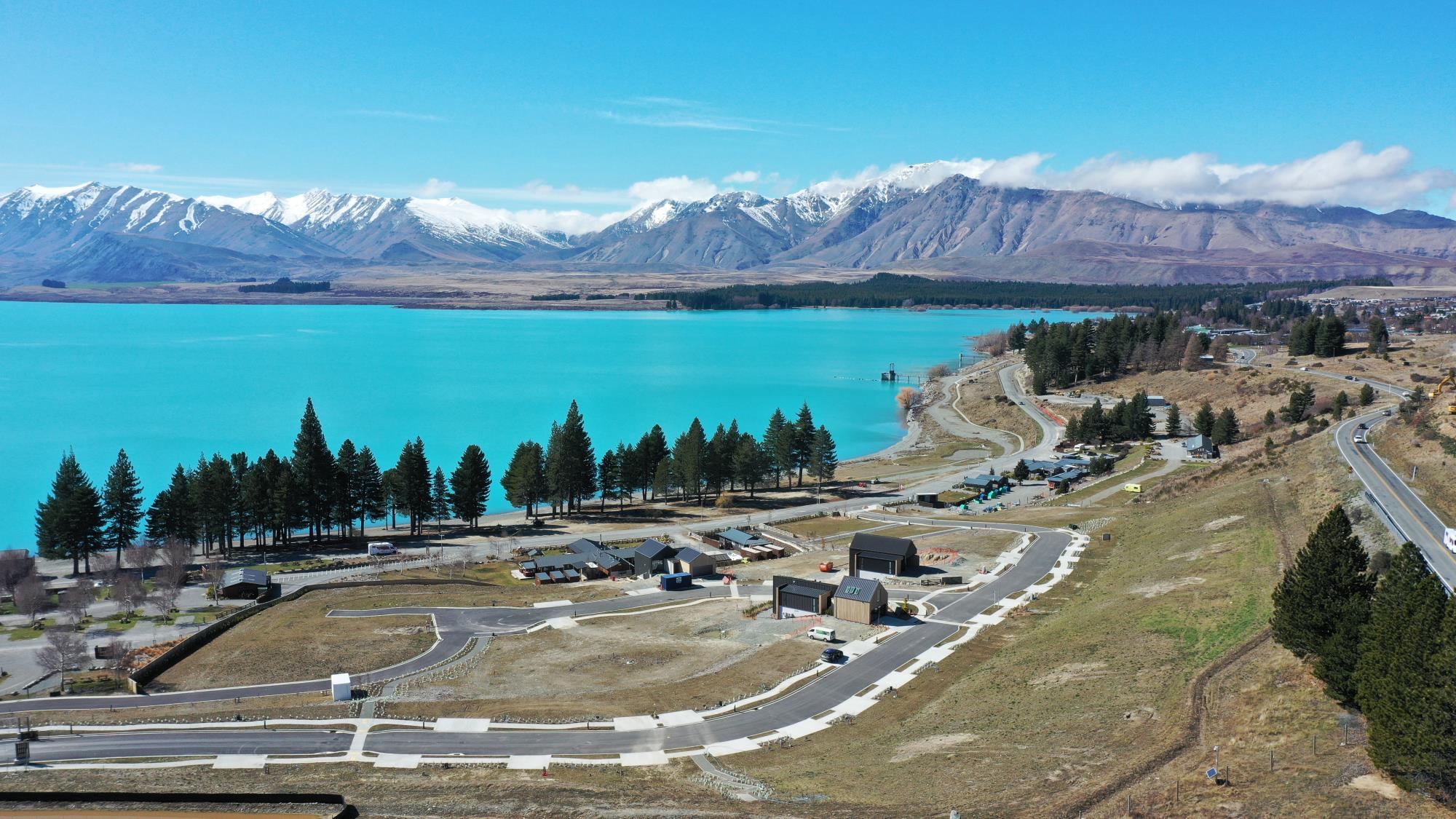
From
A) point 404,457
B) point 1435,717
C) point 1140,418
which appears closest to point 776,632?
point 1435,717

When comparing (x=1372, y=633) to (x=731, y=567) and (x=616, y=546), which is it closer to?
(x=731, y=567)

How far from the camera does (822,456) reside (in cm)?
7206

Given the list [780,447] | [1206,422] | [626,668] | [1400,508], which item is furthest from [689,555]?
[1206,422]

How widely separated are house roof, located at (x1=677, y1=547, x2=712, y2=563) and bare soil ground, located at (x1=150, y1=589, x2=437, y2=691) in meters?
13.1

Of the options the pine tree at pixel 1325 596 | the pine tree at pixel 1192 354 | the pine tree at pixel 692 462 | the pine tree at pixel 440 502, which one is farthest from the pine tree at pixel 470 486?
the pine tree at pixel 1192 354

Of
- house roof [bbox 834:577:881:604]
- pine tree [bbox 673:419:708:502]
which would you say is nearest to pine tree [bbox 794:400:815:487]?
pine tree [bbox 673:419:708:502]

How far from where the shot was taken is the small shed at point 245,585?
42.6m

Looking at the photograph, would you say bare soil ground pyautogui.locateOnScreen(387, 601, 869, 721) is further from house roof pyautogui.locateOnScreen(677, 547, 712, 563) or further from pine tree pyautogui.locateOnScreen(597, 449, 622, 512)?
pine tree pyautogui.locateOnScreen(597, 449, 622, 512)

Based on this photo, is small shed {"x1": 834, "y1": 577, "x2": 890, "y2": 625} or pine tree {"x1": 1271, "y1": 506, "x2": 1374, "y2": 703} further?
small shed {"x1": 834, "y1": 577, "x2": 890, "y2": 625}

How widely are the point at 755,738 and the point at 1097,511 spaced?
36.5m

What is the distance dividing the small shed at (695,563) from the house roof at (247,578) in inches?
770

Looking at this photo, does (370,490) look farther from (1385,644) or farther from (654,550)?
(1385,644)

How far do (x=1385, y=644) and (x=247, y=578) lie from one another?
143ft

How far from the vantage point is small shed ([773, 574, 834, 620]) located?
38.3 m
